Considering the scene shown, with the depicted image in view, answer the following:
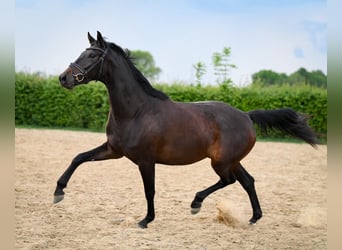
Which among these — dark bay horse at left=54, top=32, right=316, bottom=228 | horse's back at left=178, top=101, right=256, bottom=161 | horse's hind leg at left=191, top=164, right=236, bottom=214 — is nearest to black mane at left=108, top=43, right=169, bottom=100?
dark bay horse at left=54, top=32, right=316, bottom=228

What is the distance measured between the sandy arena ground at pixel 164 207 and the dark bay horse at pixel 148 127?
50cm

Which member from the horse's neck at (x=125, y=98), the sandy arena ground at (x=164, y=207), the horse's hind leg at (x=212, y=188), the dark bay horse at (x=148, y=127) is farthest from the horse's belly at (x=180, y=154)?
the sandy arena ground at (x=164, y=207)

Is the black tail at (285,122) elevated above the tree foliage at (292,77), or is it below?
below

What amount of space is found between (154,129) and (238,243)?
5.02ft

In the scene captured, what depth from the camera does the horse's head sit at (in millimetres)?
4285

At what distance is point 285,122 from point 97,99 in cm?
1113

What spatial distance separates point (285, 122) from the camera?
17.9 feet

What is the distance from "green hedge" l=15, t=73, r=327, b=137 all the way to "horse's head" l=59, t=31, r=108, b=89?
35.5ft

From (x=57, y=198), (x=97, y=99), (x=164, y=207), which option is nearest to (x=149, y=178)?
(x=57, y=198)

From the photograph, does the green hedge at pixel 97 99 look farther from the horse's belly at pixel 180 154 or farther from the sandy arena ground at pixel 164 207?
the horse's belly at pixel 180 154

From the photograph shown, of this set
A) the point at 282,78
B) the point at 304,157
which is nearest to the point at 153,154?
the point at 304,157

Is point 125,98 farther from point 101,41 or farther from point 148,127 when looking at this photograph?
point 101,41

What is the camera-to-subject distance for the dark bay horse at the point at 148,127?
4.54 metres

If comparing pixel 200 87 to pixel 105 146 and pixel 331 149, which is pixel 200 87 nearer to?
pixel 105 146
